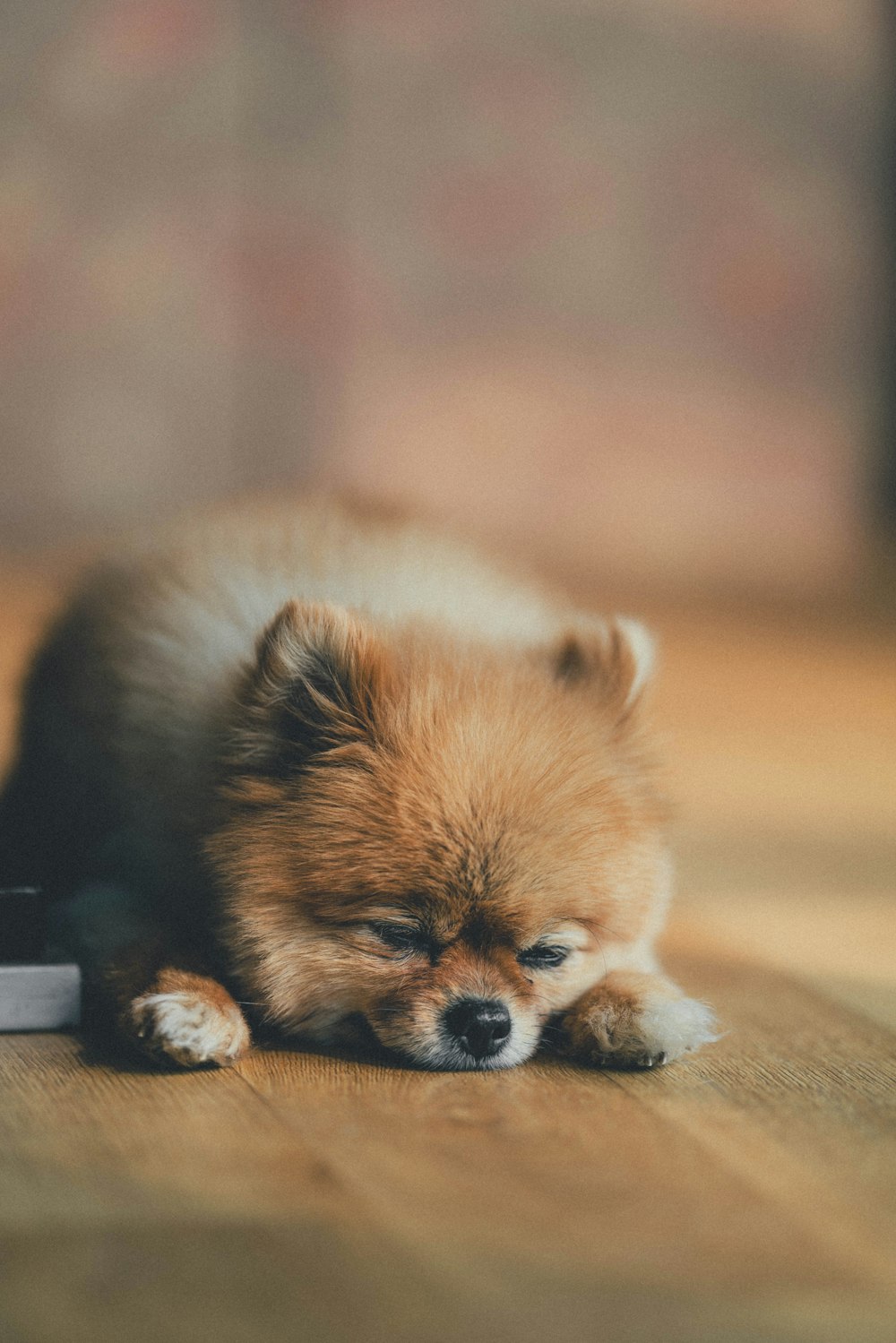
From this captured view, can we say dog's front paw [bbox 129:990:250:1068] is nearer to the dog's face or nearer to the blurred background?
the dog's face

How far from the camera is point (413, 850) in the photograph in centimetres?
169

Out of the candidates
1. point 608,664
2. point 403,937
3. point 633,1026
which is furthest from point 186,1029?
point 608,664

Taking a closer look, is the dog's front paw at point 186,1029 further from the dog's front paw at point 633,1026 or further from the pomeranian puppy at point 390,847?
the dog's front paw at point 633,1026

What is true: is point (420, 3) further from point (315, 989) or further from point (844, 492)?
point (315, 989)

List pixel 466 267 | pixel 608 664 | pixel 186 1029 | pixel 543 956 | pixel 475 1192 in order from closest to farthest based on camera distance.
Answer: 1. pixel 475 1192
2. pixel 186 1029
3. pixel 543 956
4. pixel 608 664
5. pixel 466 267

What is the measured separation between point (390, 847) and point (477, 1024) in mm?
237

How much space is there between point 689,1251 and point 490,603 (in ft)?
3.73

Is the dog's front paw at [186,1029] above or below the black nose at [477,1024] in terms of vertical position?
below

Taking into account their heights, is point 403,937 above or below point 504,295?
below

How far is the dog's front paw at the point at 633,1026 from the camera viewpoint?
175cm

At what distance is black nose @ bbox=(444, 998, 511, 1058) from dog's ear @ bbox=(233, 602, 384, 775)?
1.10 feet

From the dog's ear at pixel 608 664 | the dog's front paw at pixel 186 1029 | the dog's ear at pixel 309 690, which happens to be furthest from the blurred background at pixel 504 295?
the dog's front paw at pixel 186 1029

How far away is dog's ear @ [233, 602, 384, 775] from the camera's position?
68.7 inches

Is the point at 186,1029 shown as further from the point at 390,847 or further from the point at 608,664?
the point at 608,664
